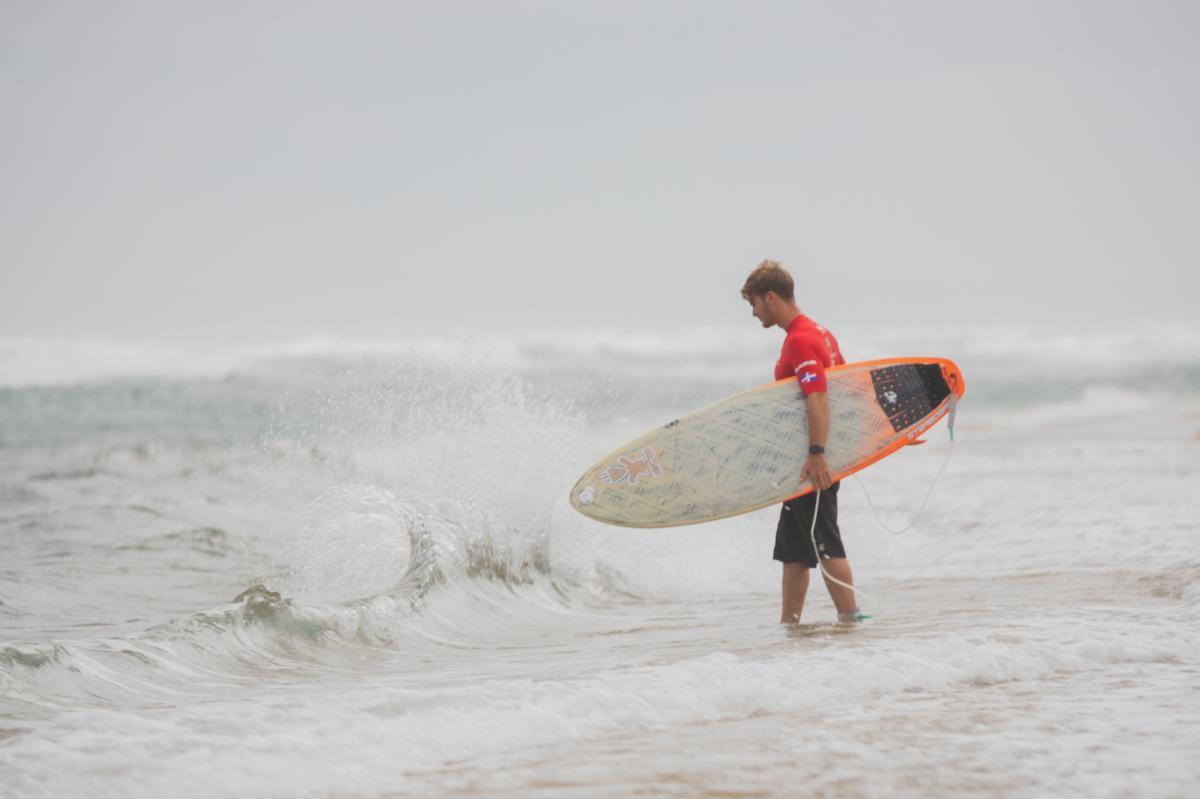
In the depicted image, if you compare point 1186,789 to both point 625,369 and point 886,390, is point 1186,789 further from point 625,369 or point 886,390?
point 625,369

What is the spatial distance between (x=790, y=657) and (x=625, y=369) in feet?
120

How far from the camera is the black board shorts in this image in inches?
203

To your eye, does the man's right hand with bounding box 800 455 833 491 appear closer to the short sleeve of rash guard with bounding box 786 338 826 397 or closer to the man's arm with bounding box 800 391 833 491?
the man's arm with bounding box 800 391 833 491

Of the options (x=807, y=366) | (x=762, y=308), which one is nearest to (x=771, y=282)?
(x=762, y=308)

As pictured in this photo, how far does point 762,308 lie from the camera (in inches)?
201

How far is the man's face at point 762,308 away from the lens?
5.10m

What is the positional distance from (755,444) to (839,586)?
0.79 m

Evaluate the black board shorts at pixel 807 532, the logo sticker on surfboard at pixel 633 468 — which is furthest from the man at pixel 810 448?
the logo sticker on surfboard at pixel 633 468

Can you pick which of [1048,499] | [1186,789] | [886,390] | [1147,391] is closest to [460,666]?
[886,390]

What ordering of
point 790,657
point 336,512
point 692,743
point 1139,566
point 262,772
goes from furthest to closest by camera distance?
point 336,512
point 1139,566
point 790,657
point 692,743
point 262,772

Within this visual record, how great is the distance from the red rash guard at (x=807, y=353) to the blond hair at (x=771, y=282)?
147mm

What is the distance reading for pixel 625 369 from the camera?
4100 centimetres

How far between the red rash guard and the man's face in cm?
10

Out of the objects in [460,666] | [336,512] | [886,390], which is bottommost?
[460,666]
